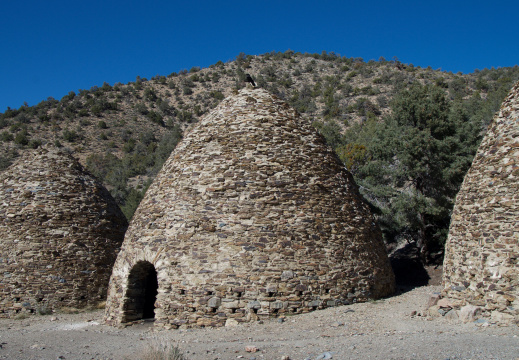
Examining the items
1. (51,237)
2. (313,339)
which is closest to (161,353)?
Result: (313,339)

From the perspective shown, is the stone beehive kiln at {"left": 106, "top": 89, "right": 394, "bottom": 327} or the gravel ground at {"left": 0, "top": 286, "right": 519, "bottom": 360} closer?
the gravel ground at {"left": 0, "top": 286, "right": 519, "bottom": 360}

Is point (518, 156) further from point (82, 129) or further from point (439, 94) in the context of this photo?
point (82, 129)

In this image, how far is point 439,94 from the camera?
17.4 metres

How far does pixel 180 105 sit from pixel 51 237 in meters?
40.8

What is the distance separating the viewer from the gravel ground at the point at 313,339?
5312 millimetres

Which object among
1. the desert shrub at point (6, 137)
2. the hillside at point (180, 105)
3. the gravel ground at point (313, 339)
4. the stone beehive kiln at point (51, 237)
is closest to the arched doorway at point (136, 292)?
the gravel ground at point (313, 339)

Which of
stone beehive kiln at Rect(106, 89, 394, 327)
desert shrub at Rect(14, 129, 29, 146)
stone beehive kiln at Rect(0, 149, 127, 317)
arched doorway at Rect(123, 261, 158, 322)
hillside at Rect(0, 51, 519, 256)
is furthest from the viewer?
desert shrub at Rect(14, 129, 29, 146)

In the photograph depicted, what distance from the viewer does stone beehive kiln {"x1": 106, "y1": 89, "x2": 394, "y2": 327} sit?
Answer: 7.43 m

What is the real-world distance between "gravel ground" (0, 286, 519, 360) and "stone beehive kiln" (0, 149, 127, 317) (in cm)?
204

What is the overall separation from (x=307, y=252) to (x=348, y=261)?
0.98m

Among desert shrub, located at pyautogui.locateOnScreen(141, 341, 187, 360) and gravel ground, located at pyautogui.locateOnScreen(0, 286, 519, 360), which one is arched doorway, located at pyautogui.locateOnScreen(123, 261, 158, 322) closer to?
gravel ground, located at pyautogui.locateOnScreen(0, 286, 519, 360)

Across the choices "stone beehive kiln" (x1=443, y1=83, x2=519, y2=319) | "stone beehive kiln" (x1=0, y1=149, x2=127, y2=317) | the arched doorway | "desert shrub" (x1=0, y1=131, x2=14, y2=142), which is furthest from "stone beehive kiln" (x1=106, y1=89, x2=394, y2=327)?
"desert shrub" (x1=0, y1=131, x2=14, y2=142)

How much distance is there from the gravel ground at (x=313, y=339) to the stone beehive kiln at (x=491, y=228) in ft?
1.86

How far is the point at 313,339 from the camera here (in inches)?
250
